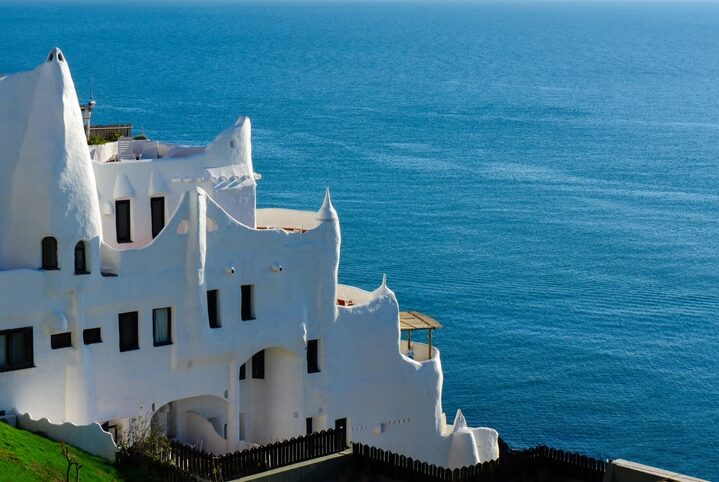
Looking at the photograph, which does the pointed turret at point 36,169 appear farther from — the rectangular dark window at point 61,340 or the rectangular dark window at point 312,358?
the rectangular dark window at point 312,358

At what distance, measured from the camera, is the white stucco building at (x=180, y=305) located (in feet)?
159

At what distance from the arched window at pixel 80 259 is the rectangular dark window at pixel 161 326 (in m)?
3.11

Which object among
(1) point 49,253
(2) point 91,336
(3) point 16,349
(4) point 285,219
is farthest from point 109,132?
(3) point 16,349

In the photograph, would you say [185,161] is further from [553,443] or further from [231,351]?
[553,443]

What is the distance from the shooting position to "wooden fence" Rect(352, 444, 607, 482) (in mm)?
50344

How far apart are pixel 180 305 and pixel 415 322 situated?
12.4 meters

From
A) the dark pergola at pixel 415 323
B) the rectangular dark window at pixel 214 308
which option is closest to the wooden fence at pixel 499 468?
the rectangular dark window at pixel 214 308

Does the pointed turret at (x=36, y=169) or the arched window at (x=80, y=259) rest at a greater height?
the pointed turret at (x=36, y=169)

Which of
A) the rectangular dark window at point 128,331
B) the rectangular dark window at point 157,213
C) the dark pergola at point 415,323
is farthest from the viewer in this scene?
the dark pergola at point 415,323

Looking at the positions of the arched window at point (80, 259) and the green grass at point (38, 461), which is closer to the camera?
the green grass at point (38, 461)

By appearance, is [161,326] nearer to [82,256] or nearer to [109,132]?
[82,256]

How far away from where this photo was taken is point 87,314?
162ft

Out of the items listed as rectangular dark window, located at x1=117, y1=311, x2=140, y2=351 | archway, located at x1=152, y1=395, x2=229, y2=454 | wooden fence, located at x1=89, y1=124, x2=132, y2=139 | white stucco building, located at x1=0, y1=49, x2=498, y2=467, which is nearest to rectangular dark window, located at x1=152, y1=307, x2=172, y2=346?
white stucco building, located at x1=0, y1=49, x2=498, y2=467

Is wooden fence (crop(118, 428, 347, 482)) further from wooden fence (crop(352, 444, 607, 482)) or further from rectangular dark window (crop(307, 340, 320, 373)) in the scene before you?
rectangular dark window (crop(307, 340, 320, 373))
